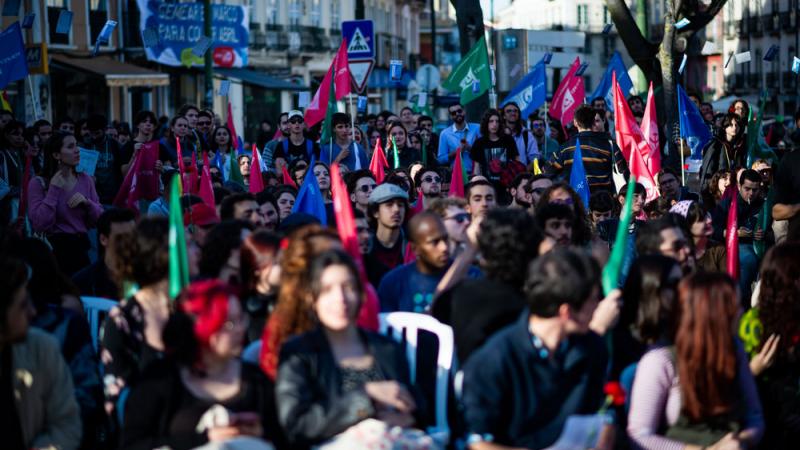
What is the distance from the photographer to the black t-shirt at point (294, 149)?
14711mm

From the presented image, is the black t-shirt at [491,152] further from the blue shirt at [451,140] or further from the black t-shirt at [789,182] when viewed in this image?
the black t-shirt at [789,182]

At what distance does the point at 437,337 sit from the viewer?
6.24 metres

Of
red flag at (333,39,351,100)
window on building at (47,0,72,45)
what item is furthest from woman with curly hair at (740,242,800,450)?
window on building at (47,0,72,45)

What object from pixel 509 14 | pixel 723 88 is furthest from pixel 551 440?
pixel 509 14

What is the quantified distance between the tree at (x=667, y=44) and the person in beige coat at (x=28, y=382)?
543 inches

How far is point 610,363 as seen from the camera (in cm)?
593

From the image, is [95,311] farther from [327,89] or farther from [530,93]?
[530,93]

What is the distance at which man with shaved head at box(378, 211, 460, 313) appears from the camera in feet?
22.2

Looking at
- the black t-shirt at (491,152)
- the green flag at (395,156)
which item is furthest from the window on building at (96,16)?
the black t-shirt at (491,152)

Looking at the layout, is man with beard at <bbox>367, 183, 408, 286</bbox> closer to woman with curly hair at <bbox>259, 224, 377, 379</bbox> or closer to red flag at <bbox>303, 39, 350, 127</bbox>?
woman with curly hair at <bbox>259, 224, 377, 379</bbox>

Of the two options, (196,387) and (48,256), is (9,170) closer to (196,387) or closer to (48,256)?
(48,256)

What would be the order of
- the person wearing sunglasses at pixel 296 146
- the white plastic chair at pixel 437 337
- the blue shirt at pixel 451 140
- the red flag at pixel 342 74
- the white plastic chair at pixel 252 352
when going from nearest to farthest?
the white plastic chair at pixel 252 352, the white plastic chair at pixel 437 337, the person wearing sunglasses at pixel 296 146, the red flag at pixel 342 74, the blue shirt at pixel 451 140

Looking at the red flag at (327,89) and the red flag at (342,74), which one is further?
the red flag at (342,74)

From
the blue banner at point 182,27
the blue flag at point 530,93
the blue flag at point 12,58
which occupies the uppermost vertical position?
the blue banner at point 182,27
